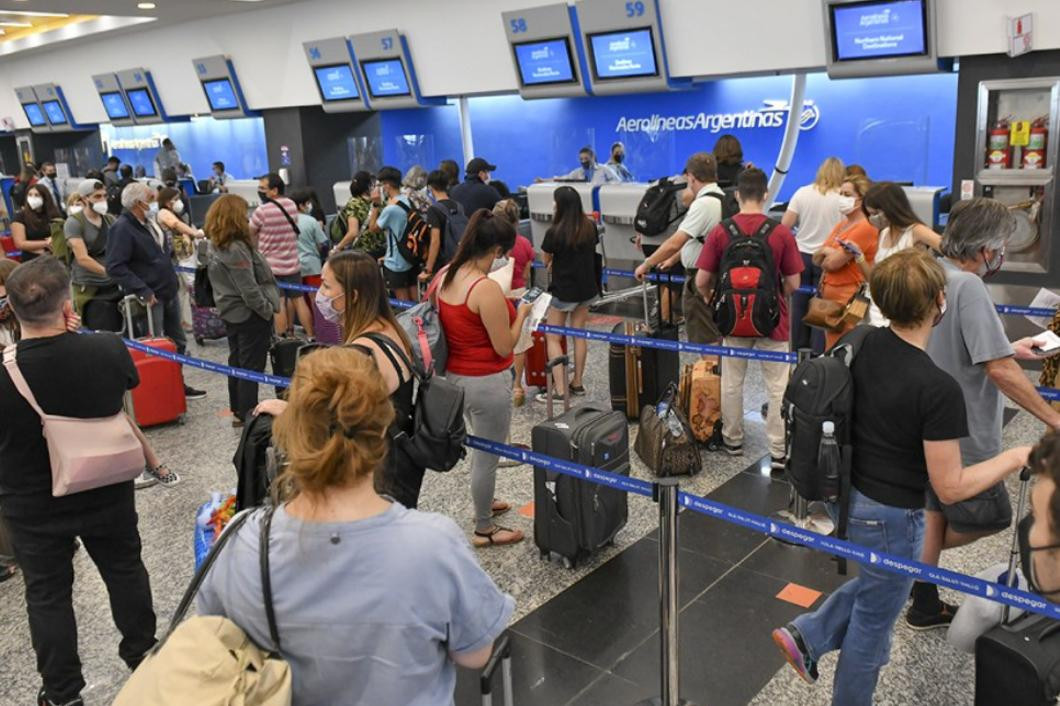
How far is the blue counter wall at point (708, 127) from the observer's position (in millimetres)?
10945

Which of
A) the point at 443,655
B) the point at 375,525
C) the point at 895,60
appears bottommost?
the point at 443,655

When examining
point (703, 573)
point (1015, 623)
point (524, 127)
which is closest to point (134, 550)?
point (703, 573)

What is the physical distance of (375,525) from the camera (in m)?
1.73

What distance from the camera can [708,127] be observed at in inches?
525

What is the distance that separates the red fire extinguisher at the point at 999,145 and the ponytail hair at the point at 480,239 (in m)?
5.44

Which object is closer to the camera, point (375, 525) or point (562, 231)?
point (375, 525)

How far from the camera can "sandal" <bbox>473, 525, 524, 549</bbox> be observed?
462 cm

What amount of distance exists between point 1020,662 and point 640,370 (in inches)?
152

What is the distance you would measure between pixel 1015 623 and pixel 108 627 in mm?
3556

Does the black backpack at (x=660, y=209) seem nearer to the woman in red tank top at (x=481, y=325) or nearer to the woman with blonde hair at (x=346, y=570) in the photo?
the woman in red tank top at (x=481, y=325)

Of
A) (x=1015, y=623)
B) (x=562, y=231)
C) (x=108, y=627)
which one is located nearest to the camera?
(x=1015, y=623)

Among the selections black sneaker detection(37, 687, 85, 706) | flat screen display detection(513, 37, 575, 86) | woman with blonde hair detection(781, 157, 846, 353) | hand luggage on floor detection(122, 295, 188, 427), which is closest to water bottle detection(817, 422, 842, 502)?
black sneaker detection(37, 687, 85, 706)

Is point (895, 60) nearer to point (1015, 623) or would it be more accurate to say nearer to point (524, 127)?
point (1015, 623)

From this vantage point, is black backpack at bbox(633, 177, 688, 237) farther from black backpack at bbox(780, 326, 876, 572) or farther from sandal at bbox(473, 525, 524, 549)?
black backpack at bbox(780, 326, 876, 572)
